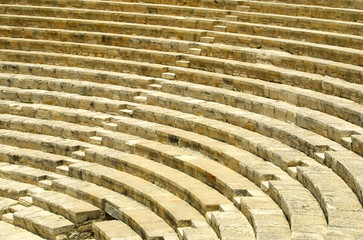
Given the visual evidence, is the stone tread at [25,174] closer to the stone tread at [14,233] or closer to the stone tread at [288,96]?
the stone tread at [14,233]

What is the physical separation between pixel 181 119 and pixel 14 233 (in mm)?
3810

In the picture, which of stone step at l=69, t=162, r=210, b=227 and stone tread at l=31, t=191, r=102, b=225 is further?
stone tread at l=31, t=191, r=102, b=225

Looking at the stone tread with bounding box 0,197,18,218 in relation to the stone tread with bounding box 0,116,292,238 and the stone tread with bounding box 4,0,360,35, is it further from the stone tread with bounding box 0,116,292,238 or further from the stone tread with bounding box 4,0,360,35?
the stone tread with bounding box 4,0,360,35

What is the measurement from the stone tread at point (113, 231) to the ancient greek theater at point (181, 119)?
2.0 inches

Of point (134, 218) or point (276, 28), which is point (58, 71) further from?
point (134, 218)

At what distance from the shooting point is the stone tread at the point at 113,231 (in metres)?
11.2

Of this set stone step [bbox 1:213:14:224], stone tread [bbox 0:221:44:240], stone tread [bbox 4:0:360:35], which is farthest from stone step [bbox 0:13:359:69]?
stone tread [bbox 0:221:44:240]

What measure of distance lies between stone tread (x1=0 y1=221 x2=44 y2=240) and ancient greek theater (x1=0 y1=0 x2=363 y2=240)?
0.05m

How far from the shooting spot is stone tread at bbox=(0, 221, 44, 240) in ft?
40.9

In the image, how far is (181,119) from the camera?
46.4 feet

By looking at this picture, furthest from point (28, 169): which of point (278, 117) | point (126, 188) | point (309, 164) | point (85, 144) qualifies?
point (309, 164)

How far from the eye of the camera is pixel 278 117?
43.1ft

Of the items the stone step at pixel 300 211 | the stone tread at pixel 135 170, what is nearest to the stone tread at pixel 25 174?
the stone tread at pixel 135 170

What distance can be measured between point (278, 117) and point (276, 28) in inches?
138
